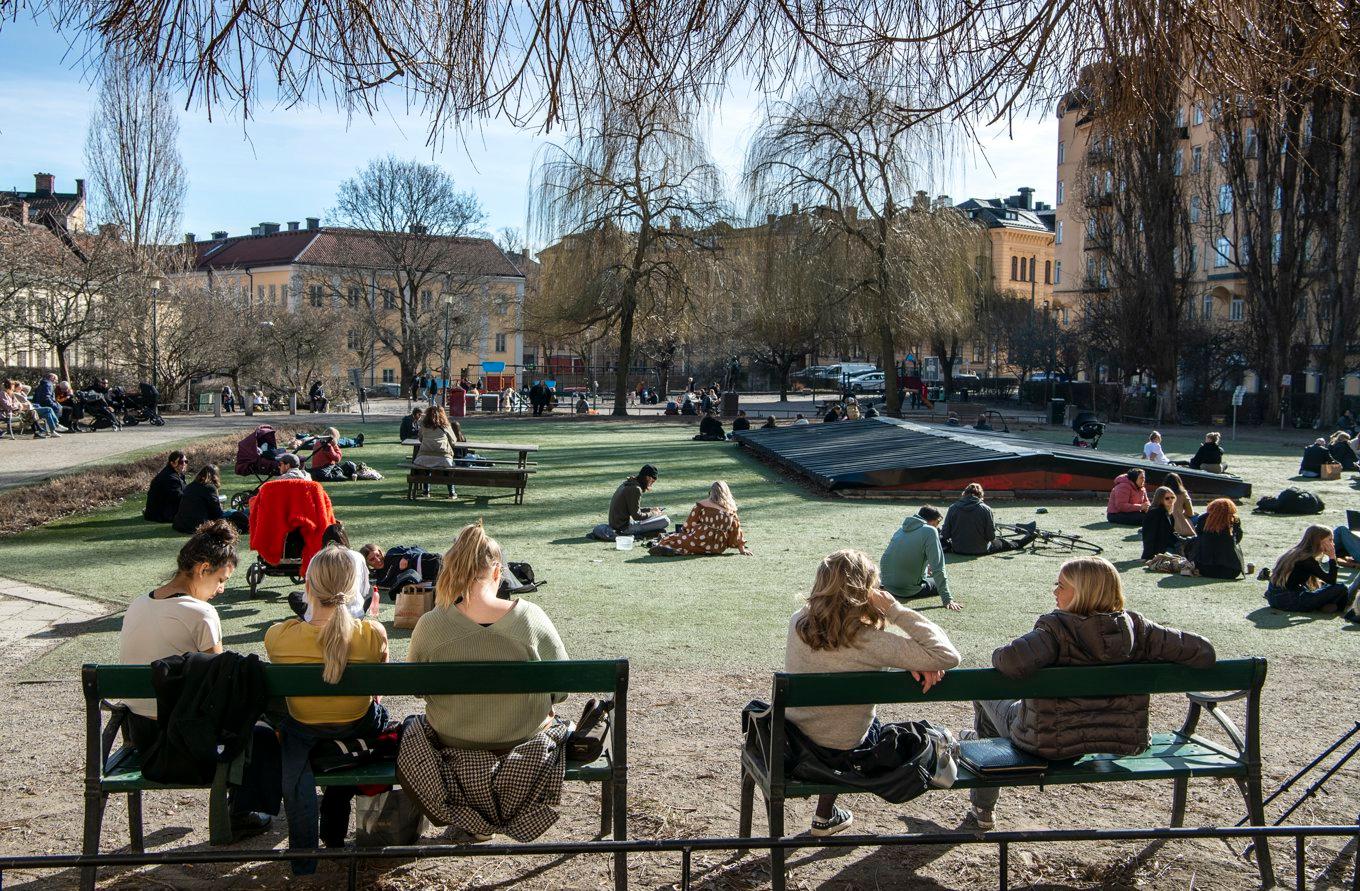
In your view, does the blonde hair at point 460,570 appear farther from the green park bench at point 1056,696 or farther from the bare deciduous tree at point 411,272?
the bare deciduous tree at point 411,272

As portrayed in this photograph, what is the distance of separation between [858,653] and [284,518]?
22.8 feet

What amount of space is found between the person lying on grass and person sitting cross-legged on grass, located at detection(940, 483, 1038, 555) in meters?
2.29

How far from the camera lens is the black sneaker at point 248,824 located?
4715mm

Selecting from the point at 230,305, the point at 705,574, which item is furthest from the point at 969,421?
the point at 230,305

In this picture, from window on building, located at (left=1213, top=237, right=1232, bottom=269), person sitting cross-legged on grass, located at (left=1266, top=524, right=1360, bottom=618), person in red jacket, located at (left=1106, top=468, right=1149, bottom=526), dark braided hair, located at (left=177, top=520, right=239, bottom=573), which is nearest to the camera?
dark braided hair, located at (left=177, top=520, right=239, bottom=573)

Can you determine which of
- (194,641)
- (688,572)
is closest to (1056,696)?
(194,641)

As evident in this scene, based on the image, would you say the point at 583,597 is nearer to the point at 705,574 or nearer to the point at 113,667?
the point at 705,574

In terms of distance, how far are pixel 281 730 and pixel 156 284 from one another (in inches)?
1460

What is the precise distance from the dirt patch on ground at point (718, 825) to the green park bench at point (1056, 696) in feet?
1.00

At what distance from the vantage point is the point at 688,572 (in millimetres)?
11906

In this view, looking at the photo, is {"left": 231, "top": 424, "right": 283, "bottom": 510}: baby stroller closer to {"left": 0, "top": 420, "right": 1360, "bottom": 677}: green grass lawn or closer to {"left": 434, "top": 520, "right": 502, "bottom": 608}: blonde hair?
{"left": 0, "top": 420, "right": 1360, "bottom": 677}: green grass lawn

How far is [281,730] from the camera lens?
4.47 m

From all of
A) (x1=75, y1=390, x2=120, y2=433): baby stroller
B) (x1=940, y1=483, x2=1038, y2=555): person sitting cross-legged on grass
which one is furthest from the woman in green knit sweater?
(x1=75, y1=390, x2=120, y2=433): baby stroller

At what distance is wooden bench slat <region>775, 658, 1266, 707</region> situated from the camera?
417cm
